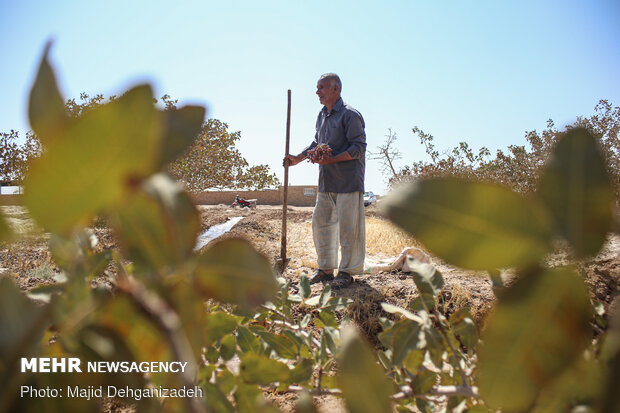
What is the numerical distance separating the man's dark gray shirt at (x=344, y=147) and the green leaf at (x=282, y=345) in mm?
2909

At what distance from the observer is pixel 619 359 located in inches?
7.8

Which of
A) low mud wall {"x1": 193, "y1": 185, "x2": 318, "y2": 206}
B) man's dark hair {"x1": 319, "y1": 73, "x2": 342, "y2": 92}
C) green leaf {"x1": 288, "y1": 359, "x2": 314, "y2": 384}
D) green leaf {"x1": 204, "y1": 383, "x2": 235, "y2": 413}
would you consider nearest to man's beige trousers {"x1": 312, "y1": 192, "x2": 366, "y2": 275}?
man's dark hair {"x1": 319, "y1": 73, "x2": 342, "y2": 92}

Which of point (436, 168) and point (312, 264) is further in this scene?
point (436, 168)

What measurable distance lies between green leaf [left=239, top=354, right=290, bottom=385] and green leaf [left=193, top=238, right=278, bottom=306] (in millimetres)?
244

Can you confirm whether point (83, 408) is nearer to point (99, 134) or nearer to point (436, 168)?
point (99, 134)

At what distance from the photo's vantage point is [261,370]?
1.41 ft

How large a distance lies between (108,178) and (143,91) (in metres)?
0.04

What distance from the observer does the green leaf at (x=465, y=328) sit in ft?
1.79

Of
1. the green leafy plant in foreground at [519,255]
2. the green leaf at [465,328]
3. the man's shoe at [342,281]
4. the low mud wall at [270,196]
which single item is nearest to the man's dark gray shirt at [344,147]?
the man's shoe at [342,281]

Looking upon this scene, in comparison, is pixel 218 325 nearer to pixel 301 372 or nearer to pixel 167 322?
pixel 301 372

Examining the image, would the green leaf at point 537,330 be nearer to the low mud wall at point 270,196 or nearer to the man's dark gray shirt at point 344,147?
the man's dark gray shirt at point 344,147

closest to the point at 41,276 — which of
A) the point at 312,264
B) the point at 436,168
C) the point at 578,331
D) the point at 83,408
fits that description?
A: the point at 312,264

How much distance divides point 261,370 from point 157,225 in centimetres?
31

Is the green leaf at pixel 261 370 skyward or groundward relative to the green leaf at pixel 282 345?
skyward
